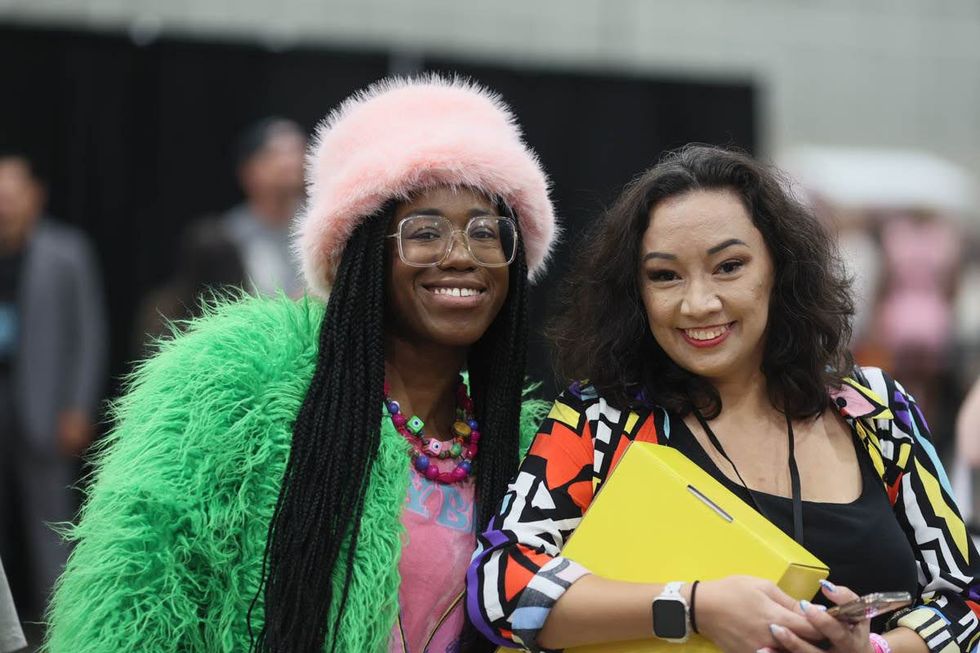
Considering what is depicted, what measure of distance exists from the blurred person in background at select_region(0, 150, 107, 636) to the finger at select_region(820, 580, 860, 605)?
441cm

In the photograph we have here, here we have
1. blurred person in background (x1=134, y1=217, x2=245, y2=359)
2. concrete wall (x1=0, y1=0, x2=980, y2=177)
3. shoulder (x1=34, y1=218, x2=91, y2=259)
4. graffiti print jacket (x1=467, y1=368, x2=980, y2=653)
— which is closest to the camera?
graffiti print jacket (x1=467, y1=368, x2=980, y2=653)

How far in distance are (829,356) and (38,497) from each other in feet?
14.4

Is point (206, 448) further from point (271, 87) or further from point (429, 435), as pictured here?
point (271, 87)

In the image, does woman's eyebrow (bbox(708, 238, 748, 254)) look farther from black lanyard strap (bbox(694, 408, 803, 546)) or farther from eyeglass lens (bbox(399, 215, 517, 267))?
eyeglass lens (bbox(399, 215, 517, 267))

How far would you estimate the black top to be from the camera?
238 cm

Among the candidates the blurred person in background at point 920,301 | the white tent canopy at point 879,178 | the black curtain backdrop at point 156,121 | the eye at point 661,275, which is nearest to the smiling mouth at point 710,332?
the eye at point 661,275

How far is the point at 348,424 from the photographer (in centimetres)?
262

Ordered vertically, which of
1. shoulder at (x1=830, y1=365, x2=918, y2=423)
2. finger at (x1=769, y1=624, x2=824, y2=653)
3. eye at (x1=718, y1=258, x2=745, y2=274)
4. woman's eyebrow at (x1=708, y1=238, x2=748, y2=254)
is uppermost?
woman's eyebrow at (x1=708, y1=238, x2=748, y2=254)

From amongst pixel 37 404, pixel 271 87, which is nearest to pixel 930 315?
pixel 271 87

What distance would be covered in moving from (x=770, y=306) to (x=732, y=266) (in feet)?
0.45

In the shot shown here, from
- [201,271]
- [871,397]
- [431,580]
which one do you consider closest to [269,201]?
[201,271]

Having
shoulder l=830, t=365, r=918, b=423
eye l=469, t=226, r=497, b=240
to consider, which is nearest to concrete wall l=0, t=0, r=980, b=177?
eye l=469, t=226, r=497, b=240

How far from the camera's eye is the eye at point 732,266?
250 cm

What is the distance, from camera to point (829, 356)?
8.61ft
